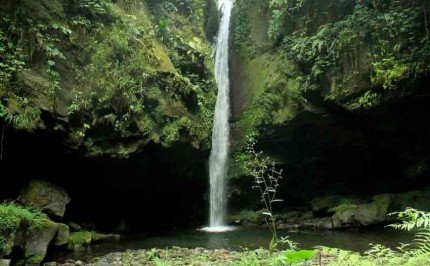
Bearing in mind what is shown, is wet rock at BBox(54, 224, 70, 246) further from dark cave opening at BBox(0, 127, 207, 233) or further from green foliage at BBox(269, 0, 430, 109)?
green foliage at BBox(269, 0, 430, 109)

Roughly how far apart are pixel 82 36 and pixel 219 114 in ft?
20.0

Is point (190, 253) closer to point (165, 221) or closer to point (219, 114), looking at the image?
point (165, 221)

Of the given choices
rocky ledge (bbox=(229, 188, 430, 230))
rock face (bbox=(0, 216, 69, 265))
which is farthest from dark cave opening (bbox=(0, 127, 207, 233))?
rocky ledge (bbox=(229, 188, 430, 230))

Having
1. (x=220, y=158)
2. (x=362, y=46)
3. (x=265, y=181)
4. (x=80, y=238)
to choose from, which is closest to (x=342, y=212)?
(x=220, y=158)

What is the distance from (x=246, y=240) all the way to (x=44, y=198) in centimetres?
487

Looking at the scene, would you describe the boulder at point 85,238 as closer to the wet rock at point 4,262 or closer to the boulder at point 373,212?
the wet rock at point 4,262

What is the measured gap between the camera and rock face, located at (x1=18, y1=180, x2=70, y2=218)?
26.4 ft

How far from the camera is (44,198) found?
27.2ft

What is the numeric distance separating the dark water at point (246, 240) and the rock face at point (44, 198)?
36.9 inches

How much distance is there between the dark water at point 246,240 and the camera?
8683 millimetres

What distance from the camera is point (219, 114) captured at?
1436cm

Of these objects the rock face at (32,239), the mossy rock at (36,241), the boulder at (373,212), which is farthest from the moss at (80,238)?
the boulder at (373,212)

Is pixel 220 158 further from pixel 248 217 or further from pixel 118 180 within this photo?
pixel 118 180

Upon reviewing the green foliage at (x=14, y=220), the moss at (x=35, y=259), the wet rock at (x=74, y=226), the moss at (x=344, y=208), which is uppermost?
the moss at (x=344, y=208)
